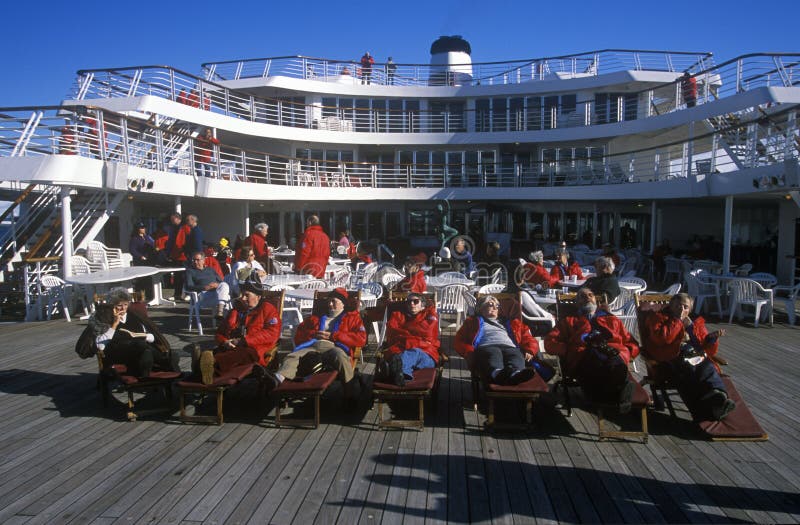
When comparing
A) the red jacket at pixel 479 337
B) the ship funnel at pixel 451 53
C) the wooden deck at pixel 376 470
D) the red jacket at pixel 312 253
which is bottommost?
the wooden deck at pixel 376 470

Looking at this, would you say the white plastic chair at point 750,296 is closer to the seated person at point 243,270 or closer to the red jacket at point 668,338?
the red jacket at point 668,338

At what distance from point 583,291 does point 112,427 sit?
13.8ft

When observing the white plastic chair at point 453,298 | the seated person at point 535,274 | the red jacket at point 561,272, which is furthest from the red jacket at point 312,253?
Answer: the red jacket at point 561,272

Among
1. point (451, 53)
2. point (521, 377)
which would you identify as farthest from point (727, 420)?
point (451, 53)

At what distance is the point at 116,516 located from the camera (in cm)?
312

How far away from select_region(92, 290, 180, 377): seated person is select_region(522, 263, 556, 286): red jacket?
5.43 meters

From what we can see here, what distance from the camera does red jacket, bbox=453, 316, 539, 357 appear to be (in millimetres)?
4984

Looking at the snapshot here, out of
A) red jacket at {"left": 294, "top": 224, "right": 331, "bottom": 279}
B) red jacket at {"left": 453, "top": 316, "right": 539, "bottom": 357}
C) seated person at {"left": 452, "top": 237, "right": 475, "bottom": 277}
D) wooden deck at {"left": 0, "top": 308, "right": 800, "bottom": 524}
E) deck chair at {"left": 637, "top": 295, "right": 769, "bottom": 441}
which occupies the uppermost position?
red jacket at {"left": 294, "top": 224, "right": 331, "bottom": 279}

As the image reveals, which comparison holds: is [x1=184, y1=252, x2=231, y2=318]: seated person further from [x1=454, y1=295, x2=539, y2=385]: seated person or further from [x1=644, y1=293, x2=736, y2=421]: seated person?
[x1=644, y1=293, x2=736, y2=421]: seated person

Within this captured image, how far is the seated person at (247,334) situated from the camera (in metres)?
4.93

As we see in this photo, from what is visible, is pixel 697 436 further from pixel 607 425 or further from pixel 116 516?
pixel 116 516

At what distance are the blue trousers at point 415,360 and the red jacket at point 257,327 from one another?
1286 millimetres

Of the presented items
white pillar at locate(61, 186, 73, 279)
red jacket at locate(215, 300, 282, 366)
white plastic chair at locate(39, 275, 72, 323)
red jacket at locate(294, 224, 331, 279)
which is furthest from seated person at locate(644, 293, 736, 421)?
white plastic chair at locate(39, 275, 72, 323)

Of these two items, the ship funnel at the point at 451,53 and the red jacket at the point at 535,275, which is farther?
the ship funnel at the point at 451,53
